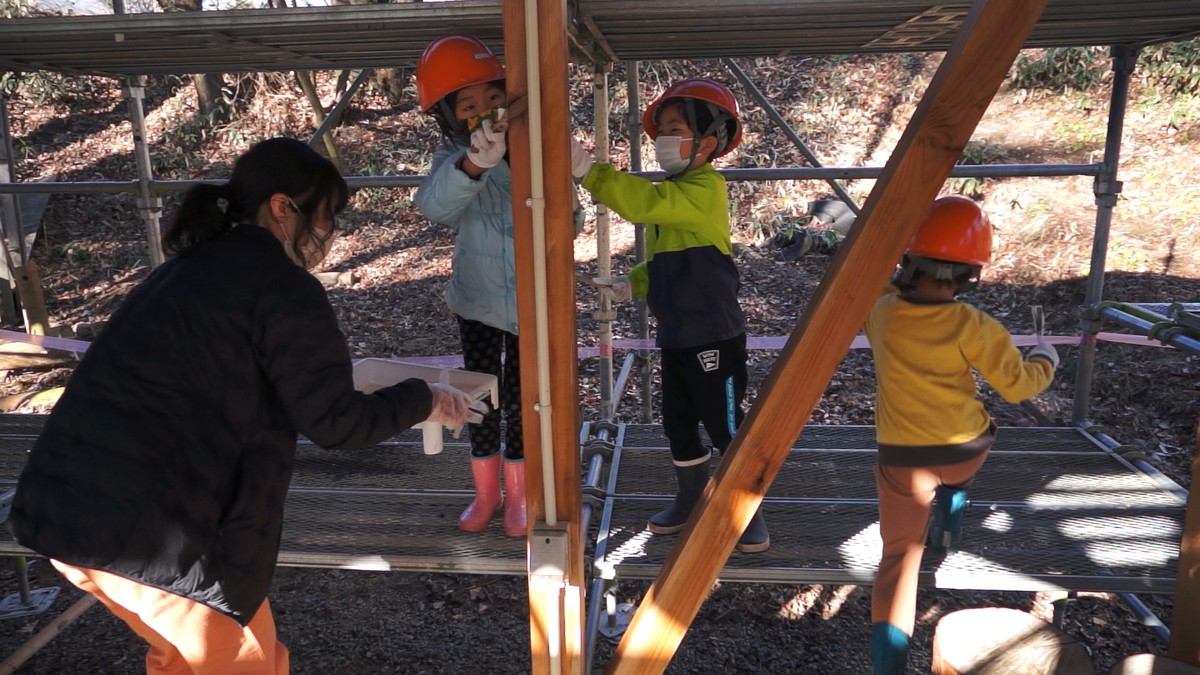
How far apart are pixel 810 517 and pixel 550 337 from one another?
1572mm

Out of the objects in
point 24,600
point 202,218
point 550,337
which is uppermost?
point 202,218

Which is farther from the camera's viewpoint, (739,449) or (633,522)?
(633,522)

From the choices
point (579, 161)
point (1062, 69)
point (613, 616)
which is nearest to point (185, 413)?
point (579, 161)

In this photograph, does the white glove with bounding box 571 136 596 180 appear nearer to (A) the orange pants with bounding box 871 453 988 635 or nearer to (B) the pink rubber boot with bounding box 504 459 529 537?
(B) the pink rubber boot with bounding box 504 459 529 537

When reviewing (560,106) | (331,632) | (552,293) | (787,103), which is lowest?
(331,632)

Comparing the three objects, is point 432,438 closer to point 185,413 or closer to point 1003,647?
point 185,413

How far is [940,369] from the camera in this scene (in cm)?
231

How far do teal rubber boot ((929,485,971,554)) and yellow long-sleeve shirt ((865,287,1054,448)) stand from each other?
229mm

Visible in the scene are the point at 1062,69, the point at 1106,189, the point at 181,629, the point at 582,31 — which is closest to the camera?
the point at 181,629

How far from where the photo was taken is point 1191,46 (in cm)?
830

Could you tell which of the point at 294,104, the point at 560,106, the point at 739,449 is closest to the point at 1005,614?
the point at 739,449

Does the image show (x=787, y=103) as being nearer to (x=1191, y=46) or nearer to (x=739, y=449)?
(x=1191, y=46)

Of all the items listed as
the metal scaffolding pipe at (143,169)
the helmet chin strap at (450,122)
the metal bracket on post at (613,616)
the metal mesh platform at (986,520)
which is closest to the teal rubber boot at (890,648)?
the metal mesh platform at (986,520)

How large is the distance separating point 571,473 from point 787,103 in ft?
29.3
